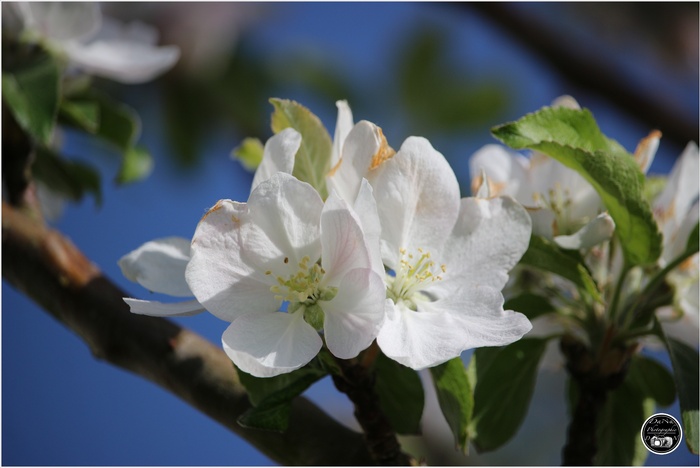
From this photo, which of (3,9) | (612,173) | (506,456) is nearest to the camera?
(612,173)

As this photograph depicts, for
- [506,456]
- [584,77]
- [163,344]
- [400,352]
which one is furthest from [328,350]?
[506,456]

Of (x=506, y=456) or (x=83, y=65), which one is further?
(x=506, y=456)

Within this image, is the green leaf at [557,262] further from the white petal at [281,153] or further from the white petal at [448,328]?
the white petal at [281,153]

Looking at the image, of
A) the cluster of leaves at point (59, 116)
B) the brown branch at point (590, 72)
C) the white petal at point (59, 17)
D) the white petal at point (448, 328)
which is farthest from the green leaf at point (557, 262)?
the brown branch at point (590, 72)

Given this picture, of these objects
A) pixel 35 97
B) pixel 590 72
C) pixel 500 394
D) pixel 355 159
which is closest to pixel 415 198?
pixel 355 159

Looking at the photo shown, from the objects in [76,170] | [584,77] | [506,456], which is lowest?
[506,456]

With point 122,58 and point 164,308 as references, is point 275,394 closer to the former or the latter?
point 164,308

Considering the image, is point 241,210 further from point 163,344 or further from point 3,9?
point 3,9

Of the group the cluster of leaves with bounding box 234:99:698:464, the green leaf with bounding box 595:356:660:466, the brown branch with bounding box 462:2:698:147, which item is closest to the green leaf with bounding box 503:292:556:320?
the cluster of leaves with bounding box 234:99:698:464
